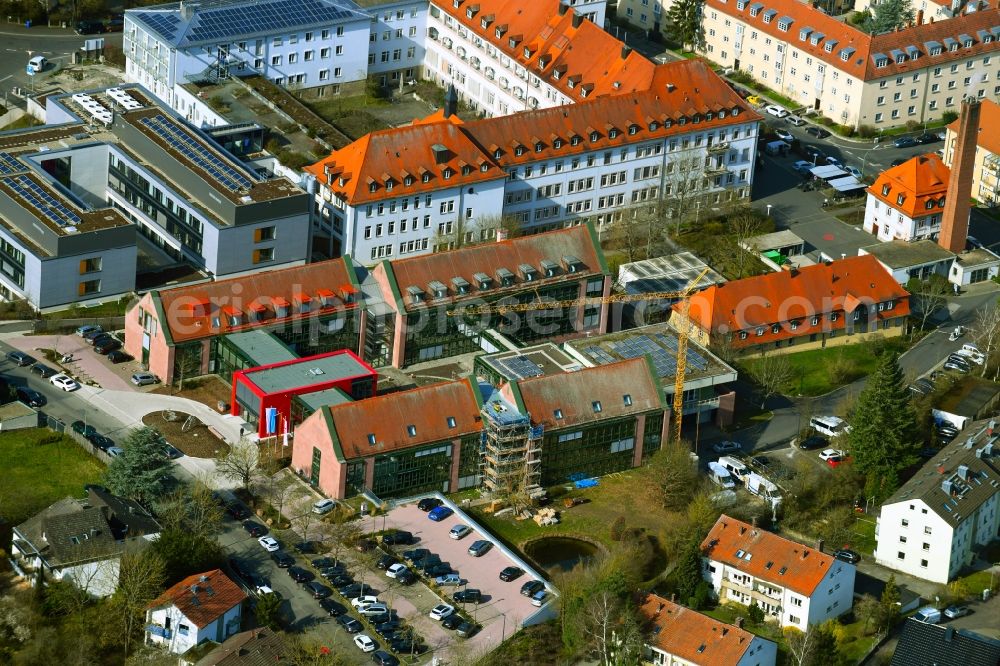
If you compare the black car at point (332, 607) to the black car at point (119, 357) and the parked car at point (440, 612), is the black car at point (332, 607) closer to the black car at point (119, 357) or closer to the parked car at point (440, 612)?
the parked car at point (440, 612)

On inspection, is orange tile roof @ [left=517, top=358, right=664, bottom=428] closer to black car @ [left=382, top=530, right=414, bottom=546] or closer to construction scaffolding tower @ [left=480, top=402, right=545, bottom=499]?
construction scaffolding tower @ [left=480, top=402, right=545, bottom=499]

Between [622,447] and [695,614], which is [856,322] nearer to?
[622,447]

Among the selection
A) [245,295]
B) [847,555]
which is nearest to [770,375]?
[847,555]

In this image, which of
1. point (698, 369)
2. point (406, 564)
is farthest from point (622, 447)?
point (406, 564)

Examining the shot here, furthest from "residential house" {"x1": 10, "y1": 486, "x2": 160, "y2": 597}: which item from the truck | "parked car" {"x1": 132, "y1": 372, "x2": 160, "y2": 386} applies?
the truck

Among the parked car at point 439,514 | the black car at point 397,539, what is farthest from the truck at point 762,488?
the black car at point 397,539

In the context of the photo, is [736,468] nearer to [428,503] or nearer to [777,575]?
[777,575]
